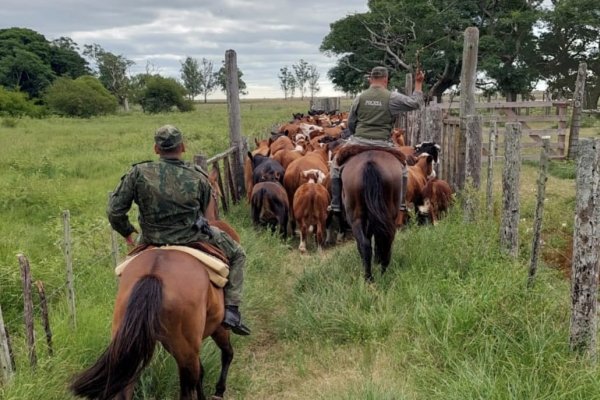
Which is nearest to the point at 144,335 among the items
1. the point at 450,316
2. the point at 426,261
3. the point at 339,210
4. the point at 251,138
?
the point at 450,316

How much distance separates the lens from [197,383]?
12.7 feet

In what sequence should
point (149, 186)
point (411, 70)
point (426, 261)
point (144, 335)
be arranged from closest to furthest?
point (144, 335)
point (149, 186)
point (426, 261)
point (411, 70)

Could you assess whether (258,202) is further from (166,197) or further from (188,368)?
(188,368)

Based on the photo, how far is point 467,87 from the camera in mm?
8617

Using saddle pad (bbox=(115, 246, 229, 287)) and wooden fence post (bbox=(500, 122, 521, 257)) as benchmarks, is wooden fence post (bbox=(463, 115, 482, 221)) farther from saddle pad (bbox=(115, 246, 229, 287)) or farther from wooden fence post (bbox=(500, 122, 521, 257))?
saddle pad (bbox=(115, 246, 229, 287))

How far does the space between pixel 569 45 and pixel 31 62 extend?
177 feet

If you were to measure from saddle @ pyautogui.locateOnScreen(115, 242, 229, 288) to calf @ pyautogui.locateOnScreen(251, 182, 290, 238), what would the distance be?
15.6 feet

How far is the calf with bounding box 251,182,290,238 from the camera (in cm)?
888

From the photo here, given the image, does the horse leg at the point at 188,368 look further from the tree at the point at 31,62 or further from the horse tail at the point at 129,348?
the tree at the point at 31,62

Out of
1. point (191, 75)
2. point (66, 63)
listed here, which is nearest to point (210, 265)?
point (66, 63)

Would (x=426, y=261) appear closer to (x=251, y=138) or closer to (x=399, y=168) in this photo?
(x=399, y=168)

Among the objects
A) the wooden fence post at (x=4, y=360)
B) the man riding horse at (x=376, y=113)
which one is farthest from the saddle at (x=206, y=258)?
the man riding horse at (x=376, y=113)

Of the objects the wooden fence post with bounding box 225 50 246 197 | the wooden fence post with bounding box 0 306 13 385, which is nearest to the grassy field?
the wooden fence post with bounding box 0 306 13 385

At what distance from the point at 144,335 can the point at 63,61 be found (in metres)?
73.1
